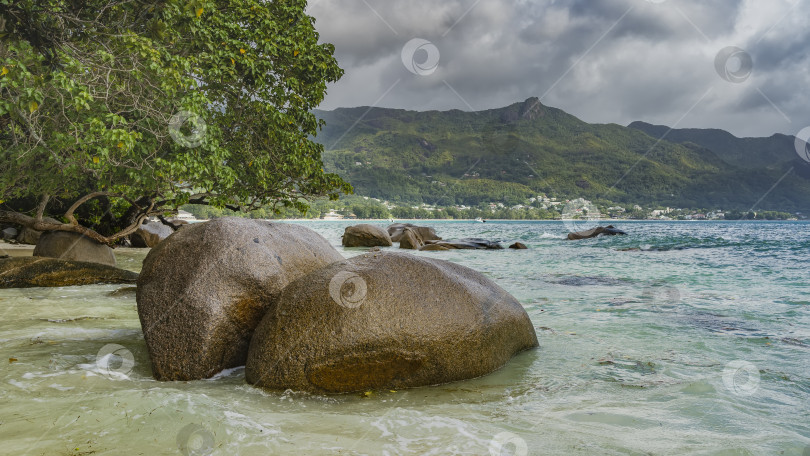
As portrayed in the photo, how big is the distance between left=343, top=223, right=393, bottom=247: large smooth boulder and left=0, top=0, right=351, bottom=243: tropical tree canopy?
564 inches

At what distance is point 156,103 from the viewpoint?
10875mm

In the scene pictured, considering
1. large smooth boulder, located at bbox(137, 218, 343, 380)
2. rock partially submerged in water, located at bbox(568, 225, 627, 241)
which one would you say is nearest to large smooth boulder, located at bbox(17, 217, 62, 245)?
large smooth boulder, located at bbox(137, 218, 343, 380)

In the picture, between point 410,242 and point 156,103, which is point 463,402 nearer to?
point 156,103

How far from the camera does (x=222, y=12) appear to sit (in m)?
14.3

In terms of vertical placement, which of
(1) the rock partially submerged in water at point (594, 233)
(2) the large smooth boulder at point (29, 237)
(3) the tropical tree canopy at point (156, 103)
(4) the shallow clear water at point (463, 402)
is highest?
(3) the tropical tree canopy at point (156, 103)

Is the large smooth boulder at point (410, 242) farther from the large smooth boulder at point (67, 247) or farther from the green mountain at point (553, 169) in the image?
the green mountain at point (553, 169)

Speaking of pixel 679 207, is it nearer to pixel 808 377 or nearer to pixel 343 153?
pixel 343 153

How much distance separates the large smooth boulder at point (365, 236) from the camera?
103 feet

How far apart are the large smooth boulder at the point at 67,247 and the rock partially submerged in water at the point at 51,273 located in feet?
8.57

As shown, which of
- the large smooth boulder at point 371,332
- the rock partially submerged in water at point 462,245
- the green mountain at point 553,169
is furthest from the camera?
the green mountain at point 553,169

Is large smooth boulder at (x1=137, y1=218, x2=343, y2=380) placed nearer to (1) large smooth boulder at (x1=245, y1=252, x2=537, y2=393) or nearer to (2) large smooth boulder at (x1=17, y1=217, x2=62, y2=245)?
(1) large smooth boulder at (x1=245, y1=252, x2=537, y2=393)

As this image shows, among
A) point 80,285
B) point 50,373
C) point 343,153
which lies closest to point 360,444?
point 50,373

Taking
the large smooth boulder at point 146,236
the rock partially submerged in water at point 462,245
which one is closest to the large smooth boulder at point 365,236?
the rock partially submerged in water at point 462,245

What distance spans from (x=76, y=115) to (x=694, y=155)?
460 feet
